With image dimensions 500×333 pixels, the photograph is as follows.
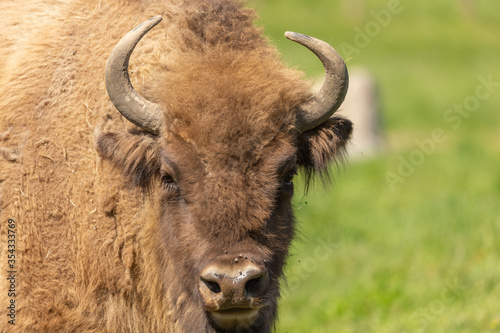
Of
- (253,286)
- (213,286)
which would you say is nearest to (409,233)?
(253,286)

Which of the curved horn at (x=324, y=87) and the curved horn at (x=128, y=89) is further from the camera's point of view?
the curved horn at (x=324, y=87)

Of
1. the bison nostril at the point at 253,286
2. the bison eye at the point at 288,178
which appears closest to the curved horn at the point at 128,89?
the bison eye at the point at 288,178

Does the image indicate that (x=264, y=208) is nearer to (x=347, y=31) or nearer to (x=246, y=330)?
(x=246, y=330)

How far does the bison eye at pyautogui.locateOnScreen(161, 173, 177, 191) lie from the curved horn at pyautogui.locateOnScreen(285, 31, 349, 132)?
0.95 metres

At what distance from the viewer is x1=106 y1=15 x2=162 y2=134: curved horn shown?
453 cm

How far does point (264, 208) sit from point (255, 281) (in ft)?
1.59

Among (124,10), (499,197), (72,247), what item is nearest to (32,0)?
(124,10)

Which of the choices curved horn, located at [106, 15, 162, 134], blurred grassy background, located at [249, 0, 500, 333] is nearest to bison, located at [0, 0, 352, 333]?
curved horn, located at [106, 15, 162, 134]

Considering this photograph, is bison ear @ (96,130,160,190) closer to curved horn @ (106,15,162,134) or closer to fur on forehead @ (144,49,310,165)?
curved horn @ (106,15,162,134)

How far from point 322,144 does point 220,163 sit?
996mm

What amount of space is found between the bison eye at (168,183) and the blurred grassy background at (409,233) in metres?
1.31

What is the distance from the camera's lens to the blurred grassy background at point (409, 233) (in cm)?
741

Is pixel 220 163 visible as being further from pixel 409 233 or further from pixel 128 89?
pixel 409 233

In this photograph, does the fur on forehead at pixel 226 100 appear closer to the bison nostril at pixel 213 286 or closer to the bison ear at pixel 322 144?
the bison ear at pixel 322 144
